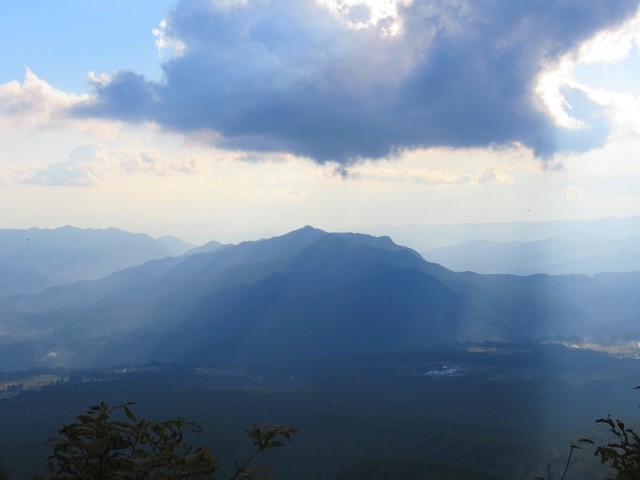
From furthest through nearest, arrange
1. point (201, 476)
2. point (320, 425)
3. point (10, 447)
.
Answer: point (320, 425), point (10, 447), point (201, 476)

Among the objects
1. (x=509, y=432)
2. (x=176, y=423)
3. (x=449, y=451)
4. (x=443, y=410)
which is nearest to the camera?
(x=176, y=423)

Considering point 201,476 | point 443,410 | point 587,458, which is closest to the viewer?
point 201,476

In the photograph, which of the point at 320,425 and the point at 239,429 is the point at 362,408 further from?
the point at 239,429

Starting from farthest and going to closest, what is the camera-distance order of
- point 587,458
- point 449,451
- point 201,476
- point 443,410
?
point 443,410
point 449,451
point 587,458
point 201,476

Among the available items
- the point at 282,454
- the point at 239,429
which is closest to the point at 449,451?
the point at 282,454

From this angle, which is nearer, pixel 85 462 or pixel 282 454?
pixel 85 462

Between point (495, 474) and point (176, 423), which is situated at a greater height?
point (176, 423)

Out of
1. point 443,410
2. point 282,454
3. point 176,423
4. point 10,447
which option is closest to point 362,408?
point 443,410

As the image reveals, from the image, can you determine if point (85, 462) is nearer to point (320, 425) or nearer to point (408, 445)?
point (408, 445)

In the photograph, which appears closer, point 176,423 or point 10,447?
point 176,423
